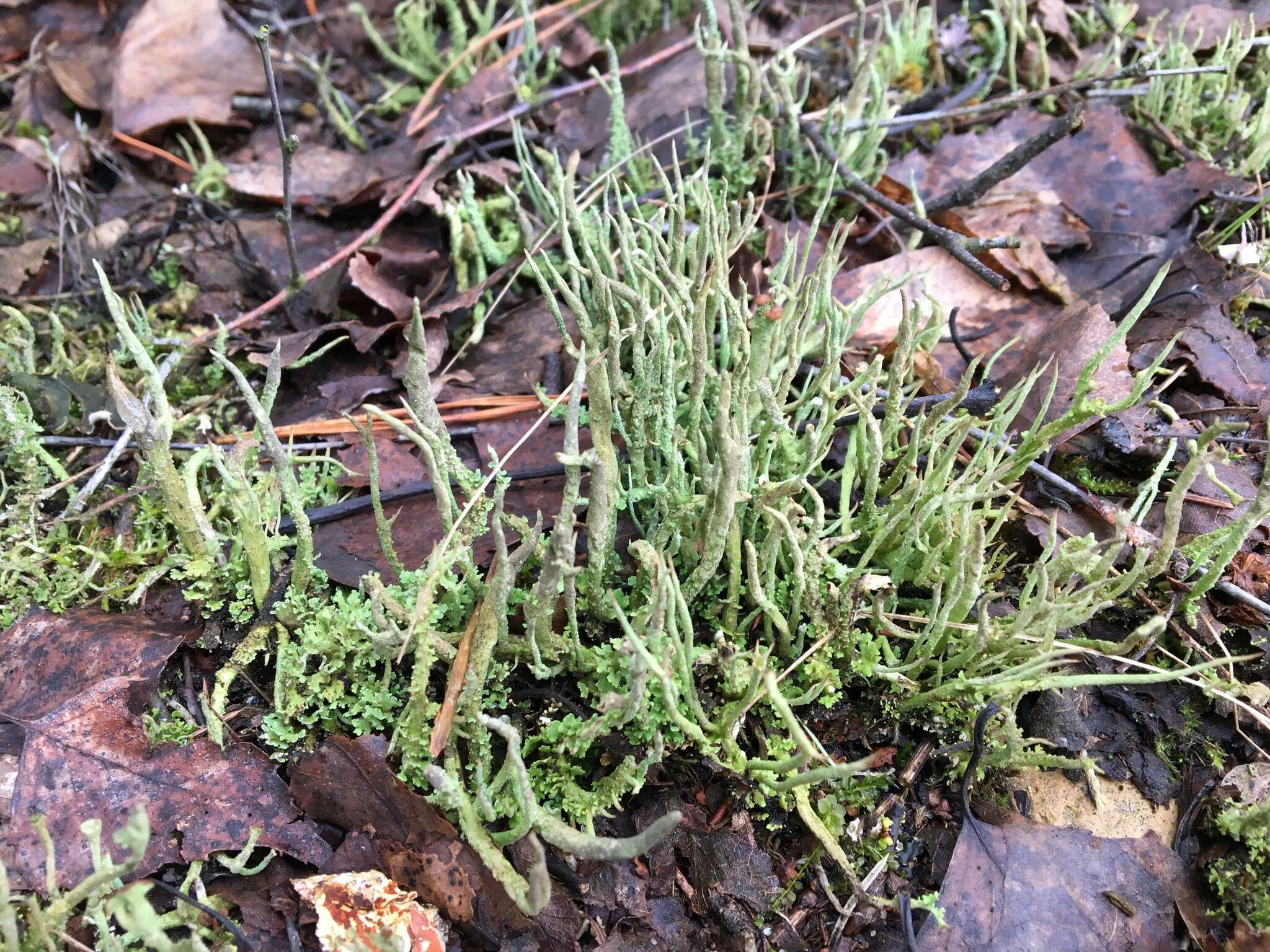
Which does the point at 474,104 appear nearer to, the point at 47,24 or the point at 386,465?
the point at 386,465

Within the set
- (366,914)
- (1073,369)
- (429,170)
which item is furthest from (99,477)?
(1073,369)

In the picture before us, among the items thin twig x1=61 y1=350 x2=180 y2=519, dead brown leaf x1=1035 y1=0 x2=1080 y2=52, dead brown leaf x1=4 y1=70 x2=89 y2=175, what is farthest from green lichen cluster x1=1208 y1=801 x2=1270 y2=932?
dead brown leaf x1=4 y1=70 x2=89 y2=175

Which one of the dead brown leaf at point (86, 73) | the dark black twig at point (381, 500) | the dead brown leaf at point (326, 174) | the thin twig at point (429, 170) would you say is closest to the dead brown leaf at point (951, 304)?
the dark black twig at point (381, 500)

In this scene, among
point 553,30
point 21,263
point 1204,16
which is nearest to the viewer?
point 21,263

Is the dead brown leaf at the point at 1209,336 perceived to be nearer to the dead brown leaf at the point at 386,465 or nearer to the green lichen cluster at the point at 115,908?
the dead brown leaf at the point at 386,465

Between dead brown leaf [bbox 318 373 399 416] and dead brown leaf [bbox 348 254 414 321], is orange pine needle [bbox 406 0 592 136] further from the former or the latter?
dead brown leaf [bbox 318 373 399 416]

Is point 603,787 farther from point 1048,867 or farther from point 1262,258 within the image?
point 1262,258
